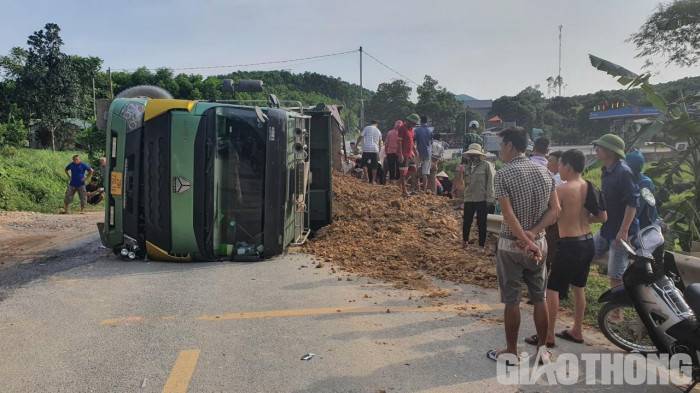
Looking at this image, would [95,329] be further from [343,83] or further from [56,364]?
[343,83]

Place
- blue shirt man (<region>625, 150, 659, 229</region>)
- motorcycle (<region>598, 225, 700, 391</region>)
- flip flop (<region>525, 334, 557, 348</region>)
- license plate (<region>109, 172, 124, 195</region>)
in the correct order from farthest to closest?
license plate (<region>109, 172, 124, 195</region>) → blue shirt man (<region>625, 150, 659, 229</region>) → flip flop (<region>525, 334, 557, 348</region>) → motorcycle (<region>598, 225, 700, 391</region>)

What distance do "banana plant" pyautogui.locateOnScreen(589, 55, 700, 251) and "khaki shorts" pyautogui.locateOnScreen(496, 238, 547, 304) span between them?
4.09 metres

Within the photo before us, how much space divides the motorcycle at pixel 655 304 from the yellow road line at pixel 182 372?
134 inches

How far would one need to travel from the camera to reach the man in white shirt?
41.8 ft

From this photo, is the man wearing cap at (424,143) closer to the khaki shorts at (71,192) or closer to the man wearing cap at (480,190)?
the man wearing cap at (480,190)

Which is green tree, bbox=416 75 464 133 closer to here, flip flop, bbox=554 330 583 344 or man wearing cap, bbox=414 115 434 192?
man wearing cap, bbox=414 115 434 192

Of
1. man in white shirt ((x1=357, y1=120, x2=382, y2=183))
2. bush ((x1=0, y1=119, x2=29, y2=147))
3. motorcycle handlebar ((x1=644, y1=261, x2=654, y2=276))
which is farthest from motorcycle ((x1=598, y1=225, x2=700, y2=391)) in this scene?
bush ((x1=0, y1=119, x2=29, y2=147))

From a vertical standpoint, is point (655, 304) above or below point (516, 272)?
below

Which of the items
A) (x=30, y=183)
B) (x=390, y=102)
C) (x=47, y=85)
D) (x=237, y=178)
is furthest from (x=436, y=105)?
(x=237, y=178)

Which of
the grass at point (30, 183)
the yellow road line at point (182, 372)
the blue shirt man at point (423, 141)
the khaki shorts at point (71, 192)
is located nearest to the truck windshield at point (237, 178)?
the yellow road line at point (182, 372)

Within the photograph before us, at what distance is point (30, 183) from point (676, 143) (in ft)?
58.4

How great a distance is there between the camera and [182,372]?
3969 mm

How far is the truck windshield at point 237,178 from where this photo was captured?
7.36m

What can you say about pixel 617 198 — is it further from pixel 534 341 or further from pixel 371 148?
pixel 371 148
